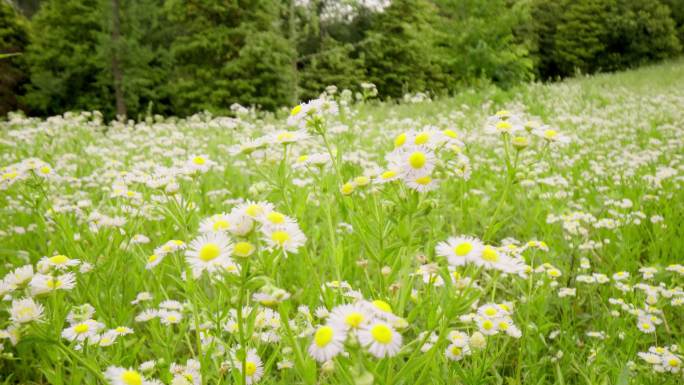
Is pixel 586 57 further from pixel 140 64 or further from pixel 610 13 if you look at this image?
pixel 140 64

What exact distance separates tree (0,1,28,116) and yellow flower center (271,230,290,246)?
17.9m

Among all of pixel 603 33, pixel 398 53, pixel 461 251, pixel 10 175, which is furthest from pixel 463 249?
pixel 603 33

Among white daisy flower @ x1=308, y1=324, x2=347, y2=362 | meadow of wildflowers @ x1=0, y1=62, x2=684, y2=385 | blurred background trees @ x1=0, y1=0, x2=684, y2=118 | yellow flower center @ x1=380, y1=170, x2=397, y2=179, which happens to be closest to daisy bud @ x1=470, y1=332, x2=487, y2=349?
meadow of wildflowers @ x1=0, y1=62, x2=684, y2=385

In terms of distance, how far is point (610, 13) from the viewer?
2514cm

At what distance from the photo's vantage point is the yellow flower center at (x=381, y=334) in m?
0.82

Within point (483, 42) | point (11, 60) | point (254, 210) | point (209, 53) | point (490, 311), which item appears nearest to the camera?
point (254, 210)

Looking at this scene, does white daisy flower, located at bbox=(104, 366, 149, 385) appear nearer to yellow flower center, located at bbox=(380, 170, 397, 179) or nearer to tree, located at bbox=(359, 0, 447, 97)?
yellow flower center, located at bbox=(380, 170, 397, 179)

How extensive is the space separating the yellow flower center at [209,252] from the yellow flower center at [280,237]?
12 cm

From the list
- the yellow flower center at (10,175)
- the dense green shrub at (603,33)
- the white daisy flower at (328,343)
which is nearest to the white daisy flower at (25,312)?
the white daisy flower at (328,343)

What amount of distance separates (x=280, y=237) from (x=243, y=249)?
128 millimetres

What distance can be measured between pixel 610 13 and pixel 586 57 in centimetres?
242

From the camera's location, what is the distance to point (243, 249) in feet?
3.00

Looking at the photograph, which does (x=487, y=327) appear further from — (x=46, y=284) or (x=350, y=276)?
(x=46, y=284)

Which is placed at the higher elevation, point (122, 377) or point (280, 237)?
point (280, 237)
